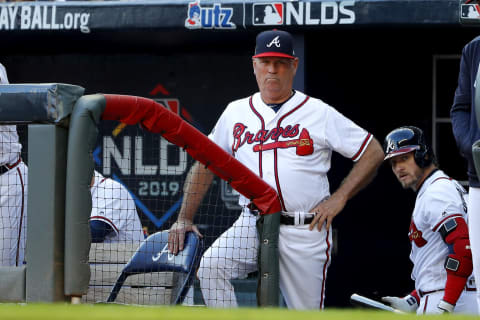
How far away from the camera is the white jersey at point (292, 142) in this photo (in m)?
3.90

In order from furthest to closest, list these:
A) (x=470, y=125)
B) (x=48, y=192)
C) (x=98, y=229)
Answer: (x=98, y=229) < (x=470, y=125) < (x=48, y=192)

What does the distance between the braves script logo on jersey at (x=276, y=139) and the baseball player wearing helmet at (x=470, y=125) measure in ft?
2.62

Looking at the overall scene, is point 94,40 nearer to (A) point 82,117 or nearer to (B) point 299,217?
(B) point 299,217

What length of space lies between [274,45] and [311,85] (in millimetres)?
1793

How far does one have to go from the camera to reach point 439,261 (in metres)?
4.03

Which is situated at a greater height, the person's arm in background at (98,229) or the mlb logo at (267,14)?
the mlb logo at (267,14)

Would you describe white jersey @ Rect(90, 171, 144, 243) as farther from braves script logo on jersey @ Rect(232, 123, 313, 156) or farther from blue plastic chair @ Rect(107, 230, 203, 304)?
braves script logo on jersey @ Rect(232, 123, 313, 156)

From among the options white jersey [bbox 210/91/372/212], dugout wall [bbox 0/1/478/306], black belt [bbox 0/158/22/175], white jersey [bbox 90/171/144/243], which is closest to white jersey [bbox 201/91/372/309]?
white jersey [bbox 210/91/372/212]

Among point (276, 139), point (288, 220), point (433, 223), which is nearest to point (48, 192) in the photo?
point (288, 220)

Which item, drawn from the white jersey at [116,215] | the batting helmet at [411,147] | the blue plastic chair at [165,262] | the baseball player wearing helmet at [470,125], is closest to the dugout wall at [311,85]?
the white jersey at [116,215]

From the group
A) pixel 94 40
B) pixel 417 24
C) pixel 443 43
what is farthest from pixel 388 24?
pixel 94 40

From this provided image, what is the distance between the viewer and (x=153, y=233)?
4.64 metres

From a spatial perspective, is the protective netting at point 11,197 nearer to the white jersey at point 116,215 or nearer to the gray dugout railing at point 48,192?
the white jersey at point 116,215

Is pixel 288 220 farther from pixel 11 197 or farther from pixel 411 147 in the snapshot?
pixel 11 197
